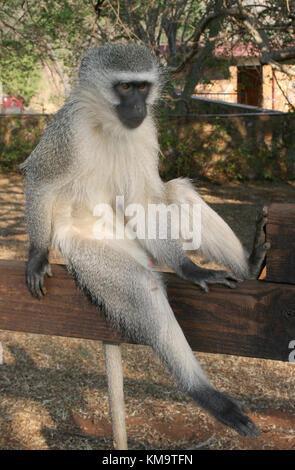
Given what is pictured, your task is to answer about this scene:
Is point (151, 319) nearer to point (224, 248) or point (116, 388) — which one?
point (116, 388)

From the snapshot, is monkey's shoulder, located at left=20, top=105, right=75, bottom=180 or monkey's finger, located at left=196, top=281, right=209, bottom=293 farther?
monkey's shoulder, located at left=20, top=105, right=75, bottom=180

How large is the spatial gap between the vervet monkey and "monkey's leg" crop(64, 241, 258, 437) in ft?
0.08

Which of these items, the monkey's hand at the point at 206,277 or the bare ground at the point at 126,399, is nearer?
the monkey's hand at the point at 206,277

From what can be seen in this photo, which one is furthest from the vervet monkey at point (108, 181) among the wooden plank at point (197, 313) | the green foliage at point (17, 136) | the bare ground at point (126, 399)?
the green foliage at point (17, 136)

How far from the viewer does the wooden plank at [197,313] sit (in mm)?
1582

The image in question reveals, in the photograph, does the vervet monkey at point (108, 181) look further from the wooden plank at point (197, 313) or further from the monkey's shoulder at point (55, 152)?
the wooden plank at point (197, 313)

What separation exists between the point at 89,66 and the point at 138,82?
261 mm

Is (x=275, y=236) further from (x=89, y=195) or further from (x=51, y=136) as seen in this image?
(x=51, y=136)

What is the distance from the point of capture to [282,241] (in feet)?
5.05

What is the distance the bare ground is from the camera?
2.93 m

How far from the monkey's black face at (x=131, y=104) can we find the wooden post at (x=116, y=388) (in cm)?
96

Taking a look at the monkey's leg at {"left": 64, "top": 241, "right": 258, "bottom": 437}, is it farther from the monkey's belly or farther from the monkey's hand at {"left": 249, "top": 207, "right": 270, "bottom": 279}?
the monkey's hand at {"left": 249, "top": 207, "right": 270, "bottom": 279}

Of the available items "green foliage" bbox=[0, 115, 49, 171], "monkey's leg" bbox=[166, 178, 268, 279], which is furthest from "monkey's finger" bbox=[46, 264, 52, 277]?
"green foliage" bbox=[0, 115, 49, 171]
